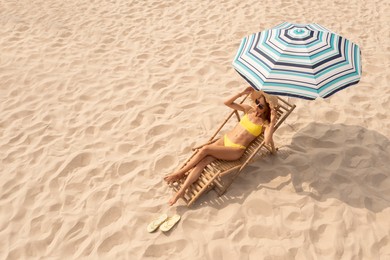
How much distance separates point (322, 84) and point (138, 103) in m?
3.39

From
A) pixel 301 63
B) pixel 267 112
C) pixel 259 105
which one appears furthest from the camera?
pixel 267 112

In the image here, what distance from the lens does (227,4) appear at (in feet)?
30.1

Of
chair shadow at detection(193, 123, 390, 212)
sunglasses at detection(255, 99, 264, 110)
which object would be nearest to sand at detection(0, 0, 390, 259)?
chair shadow at detection(193, 123, 390, 212)

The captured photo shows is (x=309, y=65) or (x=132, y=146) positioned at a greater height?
(x=309, y=65)

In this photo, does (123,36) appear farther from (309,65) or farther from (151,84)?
(309,65)

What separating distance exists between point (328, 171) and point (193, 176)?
6.36 ft

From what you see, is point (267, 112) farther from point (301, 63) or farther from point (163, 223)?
point (163, 223)

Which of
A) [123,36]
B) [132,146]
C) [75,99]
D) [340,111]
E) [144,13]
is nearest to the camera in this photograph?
[132,146]

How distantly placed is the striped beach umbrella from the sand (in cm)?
142

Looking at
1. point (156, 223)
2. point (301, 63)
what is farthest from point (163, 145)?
point (301, 63)

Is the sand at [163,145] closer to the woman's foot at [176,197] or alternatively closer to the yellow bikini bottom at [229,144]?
the woman's foot at [176,197]

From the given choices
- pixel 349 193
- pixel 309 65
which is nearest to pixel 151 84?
pixel 309 65

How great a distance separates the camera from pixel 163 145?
5363 millimetres

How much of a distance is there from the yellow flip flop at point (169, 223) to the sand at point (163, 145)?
3.8 inches
